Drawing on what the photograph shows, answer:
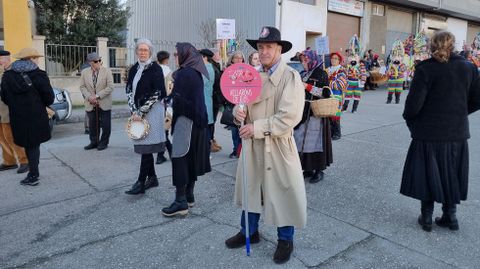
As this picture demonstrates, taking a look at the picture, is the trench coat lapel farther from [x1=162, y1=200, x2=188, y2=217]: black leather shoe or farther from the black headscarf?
[x1=162, y1=200, x2=188, y2=217]: black leather shoe

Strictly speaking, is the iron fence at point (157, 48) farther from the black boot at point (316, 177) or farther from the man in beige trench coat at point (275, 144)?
the man in beige trench coat at point (275, 144)

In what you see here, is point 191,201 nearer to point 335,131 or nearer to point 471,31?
point 335,131

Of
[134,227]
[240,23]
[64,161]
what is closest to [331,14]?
[240,23]

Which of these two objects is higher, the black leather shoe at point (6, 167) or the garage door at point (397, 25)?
the garage door at point (397, 25)

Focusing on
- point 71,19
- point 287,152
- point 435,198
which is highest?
point 71,19

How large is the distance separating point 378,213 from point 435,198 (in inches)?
29.3

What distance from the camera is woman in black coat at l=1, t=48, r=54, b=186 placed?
5.41 m

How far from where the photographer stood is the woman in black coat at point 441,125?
3.87 meters

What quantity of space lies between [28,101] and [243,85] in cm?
349

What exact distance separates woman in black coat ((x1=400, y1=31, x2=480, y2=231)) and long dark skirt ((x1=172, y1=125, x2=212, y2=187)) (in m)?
2.04

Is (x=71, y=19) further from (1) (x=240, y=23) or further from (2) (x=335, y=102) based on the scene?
(2) (x=335, y=102)

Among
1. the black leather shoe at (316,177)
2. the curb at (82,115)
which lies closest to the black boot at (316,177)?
the black leather shoe at (316,177)

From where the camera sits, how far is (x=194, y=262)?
11.6 feet

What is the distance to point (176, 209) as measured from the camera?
14.6 feet
